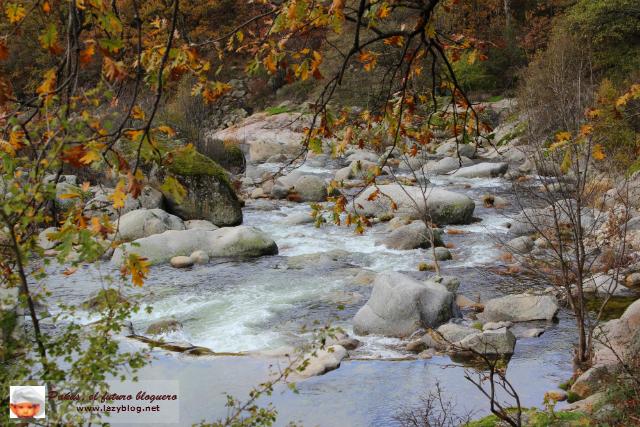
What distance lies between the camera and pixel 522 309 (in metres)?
8.66

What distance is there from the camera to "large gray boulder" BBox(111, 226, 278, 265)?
11766mm

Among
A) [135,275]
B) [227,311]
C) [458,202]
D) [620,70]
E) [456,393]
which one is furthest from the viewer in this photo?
[620,70]

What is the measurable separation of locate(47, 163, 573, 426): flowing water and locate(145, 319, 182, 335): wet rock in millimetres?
122

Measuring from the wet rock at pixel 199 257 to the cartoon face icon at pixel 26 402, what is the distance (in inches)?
345

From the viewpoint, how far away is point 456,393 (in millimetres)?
6496

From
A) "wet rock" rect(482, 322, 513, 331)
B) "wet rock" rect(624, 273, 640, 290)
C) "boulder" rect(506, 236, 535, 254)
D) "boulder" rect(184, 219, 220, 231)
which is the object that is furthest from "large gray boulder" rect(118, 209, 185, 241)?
"wet rock" rect(624, 273, 640, 290)

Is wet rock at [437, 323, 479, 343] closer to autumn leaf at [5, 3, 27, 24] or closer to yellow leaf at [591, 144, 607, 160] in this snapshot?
yellow leaf at [591, 144, 607, 160]

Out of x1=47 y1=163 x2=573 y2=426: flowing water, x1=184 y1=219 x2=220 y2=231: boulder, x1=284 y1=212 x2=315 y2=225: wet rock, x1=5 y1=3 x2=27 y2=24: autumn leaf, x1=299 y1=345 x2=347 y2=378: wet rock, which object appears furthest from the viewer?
x1=284 y1=212 x2=315 y2=225: wet rock

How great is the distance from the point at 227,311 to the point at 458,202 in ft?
21.1

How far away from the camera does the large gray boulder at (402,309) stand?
27.0 feet

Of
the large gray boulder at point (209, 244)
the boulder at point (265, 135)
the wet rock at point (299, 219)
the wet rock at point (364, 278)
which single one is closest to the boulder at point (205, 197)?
the wet rock at point (299, 219)

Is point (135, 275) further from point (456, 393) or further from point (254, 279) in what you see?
point (254, 279)

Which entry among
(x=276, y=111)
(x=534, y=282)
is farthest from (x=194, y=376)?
Answer: (x=276, y=111)

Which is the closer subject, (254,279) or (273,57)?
(273,57)
